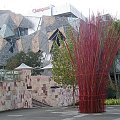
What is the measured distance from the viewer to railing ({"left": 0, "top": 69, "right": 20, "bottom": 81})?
20469mm

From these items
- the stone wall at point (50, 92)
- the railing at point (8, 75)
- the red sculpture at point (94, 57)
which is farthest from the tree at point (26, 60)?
the red sculpture at point (94, 57)

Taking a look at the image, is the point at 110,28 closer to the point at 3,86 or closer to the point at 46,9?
the point at 3,86

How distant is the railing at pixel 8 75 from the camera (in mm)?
20469

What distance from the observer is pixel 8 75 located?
21.1 meters

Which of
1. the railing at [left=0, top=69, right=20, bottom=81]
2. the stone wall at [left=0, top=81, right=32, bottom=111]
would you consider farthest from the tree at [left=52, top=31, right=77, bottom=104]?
the railing at [left=0, top=69, right=20, bottom=81]

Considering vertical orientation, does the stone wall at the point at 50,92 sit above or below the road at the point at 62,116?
above

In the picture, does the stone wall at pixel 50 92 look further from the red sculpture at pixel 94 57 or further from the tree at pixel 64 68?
the red sculpture at pixel 94 57

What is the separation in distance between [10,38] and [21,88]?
3470cm

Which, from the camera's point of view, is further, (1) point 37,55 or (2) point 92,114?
(1) point 37,55

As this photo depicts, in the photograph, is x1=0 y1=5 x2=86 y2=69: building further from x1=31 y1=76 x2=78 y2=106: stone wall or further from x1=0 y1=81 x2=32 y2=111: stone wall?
x1=0 y1=81 x2=32 y2=111: stone wall

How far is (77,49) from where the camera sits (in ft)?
53.5

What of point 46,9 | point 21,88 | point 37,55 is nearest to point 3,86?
point 21,88

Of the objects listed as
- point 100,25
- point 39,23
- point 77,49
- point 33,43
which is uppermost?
point 39,23

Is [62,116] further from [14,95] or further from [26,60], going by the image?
[26,60]
